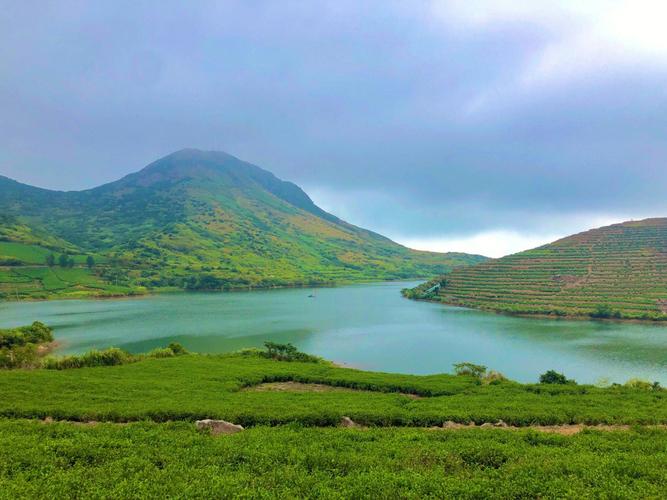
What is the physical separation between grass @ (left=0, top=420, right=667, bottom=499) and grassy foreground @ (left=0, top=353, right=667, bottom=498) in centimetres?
5

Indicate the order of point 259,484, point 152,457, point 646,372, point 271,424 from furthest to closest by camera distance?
point 646,372 → point 271,424 → point 152,457 → point 259,484

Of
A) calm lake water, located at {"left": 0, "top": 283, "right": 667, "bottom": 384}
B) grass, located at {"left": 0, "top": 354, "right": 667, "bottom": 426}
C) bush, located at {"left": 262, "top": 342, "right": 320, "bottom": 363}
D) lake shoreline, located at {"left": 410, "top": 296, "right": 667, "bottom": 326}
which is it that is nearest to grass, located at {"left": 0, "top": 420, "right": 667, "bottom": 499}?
grass, located at {"left": 0, "top": 354, "right": 667, "bottom": 426}

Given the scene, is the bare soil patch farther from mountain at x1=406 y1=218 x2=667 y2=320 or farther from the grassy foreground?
mountain at x1=406 y1=218 x2=667 y2=320

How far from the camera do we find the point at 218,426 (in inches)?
721

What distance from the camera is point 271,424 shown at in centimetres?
1950

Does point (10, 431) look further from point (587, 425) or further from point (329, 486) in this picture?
point (587, 425)

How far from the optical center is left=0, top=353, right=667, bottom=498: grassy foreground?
11555mm

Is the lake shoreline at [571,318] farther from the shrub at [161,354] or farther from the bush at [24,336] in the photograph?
the bush at [24,336]

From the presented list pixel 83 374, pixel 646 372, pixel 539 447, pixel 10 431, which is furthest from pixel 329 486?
pixel 646 372

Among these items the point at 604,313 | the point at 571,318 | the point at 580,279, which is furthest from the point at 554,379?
the point at 580,279

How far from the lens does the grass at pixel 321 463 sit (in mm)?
11336

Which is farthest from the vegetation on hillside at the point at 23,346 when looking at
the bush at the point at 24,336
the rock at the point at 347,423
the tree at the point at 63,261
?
the tree at the point at 63,261

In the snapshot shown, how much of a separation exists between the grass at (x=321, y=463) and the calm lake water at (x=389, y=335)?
3914 cm

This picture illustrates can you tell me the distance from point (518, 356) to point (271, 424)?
→ 55.1 m
